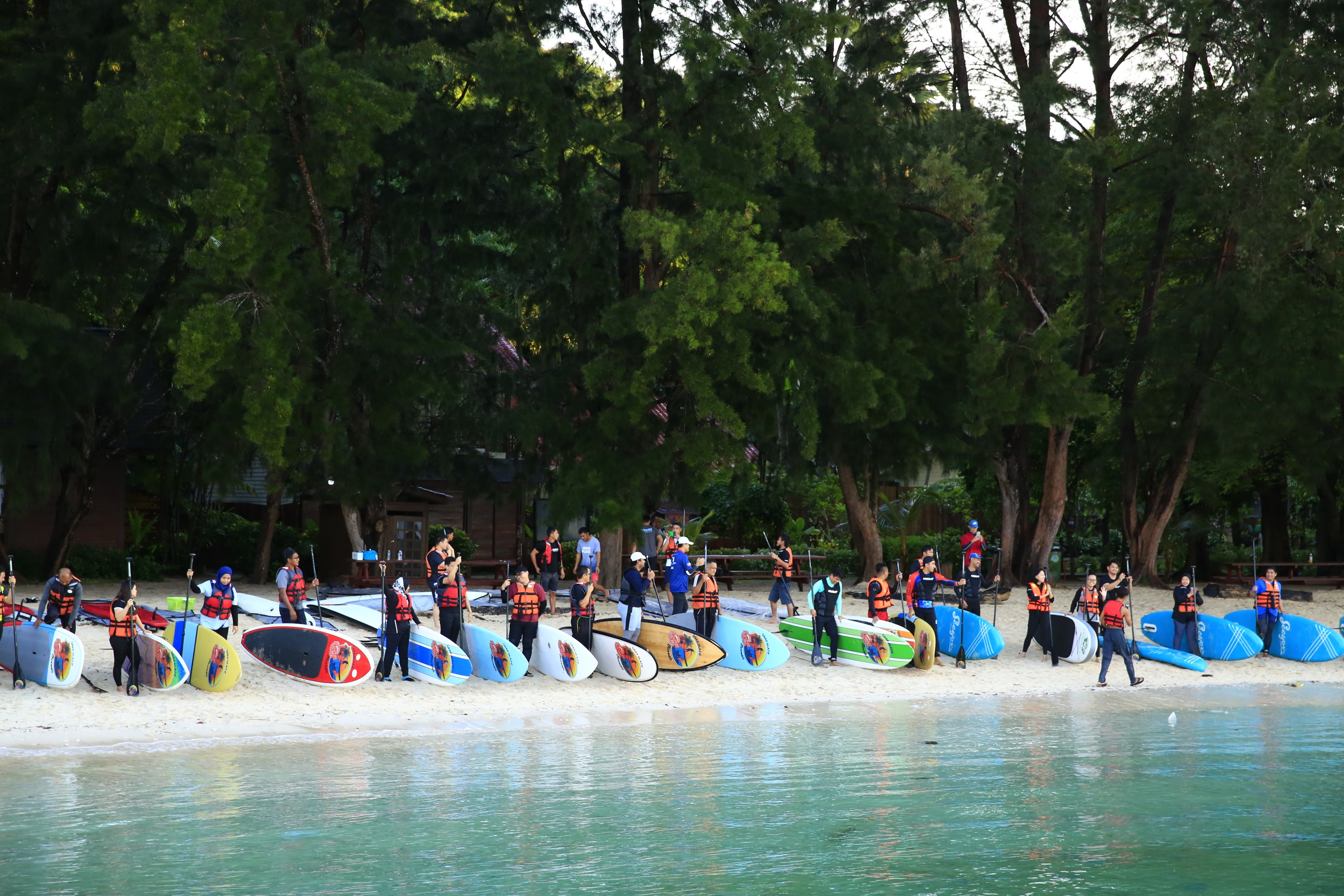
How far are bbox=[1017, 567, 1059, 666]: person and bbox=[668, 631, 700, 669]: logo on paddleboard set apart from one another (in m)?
5.11

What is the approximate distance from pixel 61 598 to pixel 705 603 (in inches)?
318

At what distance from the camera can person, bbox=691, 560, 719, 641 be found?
61.1 ft

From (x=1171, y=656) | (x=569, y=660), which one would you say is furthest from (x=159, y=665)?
(x=1171, y=656)

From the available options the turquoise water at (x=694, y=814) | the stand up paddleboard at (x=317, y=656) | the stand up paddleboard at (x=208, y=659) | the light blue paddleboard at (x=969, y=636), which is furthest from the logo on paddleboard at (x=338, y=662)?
the light blue paddleboard at (x=969, y=636)

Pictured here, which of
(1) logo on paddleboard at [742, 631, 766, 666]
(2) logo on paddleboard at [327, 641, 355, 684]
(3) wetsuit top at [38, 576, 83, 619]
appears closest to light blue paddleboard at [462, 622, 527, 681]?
(2) logo on paddleboard at [327, 641, 355, 684]

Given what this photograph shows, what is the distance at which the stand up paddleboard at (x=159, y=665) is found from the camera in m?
15.1

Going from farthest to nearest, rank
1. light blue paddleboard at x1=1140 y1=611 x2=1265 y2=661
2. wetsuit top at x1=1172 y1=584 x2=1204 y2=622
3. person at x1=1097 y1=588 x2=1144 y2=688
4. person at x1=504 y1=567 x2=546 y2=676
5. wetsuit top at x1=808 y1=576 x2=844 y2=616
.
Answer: light blue paddleboard at x1=1140 y1=611 x2=1265 y2=661
wetsuit top at x1=1172 y1=584 x2=1204 y2=622
wetsuit top at x1=808 y1=576 x2=844 y2=616
person at x1=1097 y1=588 x2=1144 y2=688
person at x1=504 y1=567 x2=546 y2=676

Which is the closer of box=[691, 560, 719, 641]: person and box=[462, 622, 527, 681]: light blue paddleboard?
box=[462, 622, 527, 681]: light blue paddleboard

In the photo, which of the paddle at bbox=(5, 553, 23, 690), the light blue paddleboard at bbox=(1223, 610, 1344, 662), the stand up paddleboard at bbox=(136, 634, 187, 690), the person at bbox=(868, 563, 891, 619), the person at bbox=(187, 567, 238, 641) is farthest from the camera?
the light blue paddleboard at bbox=(1223, 610, 1344, 662)

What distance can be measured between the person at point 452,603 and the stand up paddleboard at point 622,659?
1.76 meters

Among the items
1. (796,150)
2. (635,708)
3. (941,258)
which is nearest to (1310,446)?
(941,258)

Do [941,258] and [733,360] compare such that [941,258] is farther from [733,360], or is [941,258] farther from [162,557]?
[162,557]

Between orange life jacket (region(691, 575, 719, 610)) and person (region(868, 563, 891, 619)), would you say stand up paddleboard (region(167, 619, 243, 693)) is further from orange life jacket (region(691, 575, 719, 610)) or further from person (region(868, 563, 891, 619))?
person (region(868, 563, 891, 619))

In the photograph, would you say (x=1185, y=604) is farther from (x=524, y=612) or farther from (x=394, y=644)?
(x=394, y=644)
